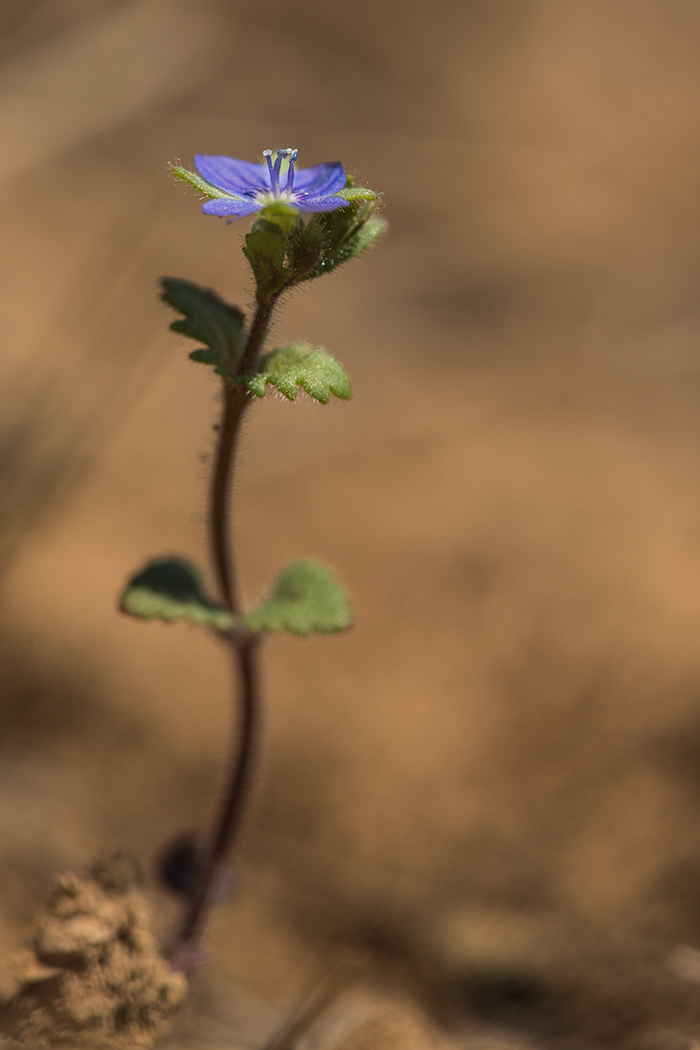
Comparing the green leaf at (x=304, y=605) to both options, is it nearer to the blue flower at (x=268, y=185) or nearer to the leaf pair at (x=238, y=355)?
the leaf pair at (x=238, y=355)

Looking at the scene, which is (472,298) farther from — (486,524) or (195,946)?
(195,946)

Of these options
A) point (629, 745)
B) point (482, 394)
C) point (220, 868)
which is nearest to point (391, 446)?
point (482, 394)

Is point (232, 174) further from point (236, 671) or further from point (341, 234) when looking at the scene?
point (236, 671)

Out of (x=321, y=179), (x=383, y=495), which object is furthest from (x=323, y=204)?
(x=383, y=495)

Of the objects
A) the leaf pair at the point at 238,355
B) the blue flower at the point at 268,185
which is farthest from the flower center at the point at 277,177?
the leaf pair at the point at 238,355

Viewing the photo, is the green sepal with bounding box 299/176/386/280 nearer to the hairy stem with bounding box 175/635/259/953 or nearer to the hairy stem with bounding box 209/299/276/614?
the hairy stem with bounding box 209/299/276/614

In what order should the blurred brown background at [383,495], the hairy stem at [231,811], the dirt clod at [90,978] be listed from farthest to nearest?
1. the blurred brown background at [383,495]
2. the hairy stem at [231,811]
3. the dirt clod at [90,978]
